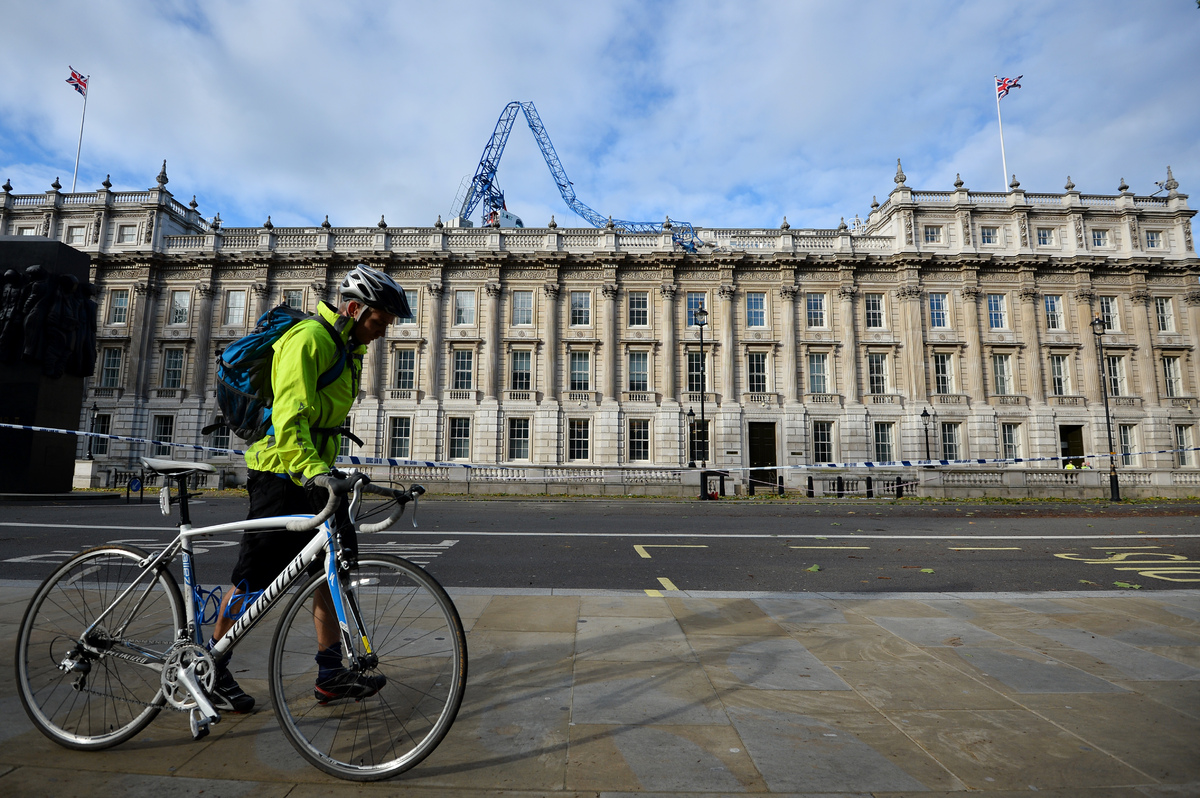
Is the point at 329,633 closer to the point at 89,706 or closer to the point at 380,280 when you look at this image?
the point at 89,706

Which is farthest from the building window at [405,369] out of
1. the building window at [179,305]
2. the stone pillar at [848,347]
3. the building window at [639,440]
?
the stone pillar at [848,347]

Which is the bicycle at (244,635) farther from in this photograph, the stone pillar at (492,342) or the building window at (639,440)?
the stone pillar at (492,342)

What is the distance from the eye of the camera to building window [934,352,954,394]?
103 ft

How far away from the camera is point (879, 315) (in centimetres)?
3219

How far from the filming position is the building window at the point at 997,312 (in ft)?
105

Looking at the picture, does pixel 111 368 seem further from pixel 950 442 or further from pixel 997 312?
pixel 997 312

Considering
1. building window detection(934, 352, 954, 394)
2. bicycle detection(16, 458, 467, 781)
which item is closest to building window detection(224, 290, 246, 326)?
bicycle detection(16, 458, 467, 781)

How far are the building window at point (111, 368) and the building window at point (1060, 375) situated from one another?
5238cm

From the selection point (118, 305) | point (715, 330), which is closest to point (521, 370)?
point (715, 330)

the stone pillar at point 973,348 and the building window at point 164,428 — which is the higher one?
the stone pillar at point 973,348

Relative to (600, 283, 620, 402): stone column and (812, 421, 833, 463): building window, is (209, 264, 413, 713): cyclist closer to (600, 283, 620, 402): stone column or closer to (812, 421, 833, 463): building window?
(600, 283, 620, 402): stone column

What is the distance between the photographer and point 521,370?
31.7 meters

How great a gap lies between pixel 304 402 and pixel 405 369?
101ft

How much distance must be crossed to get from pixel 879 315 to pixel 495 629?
3320cm
